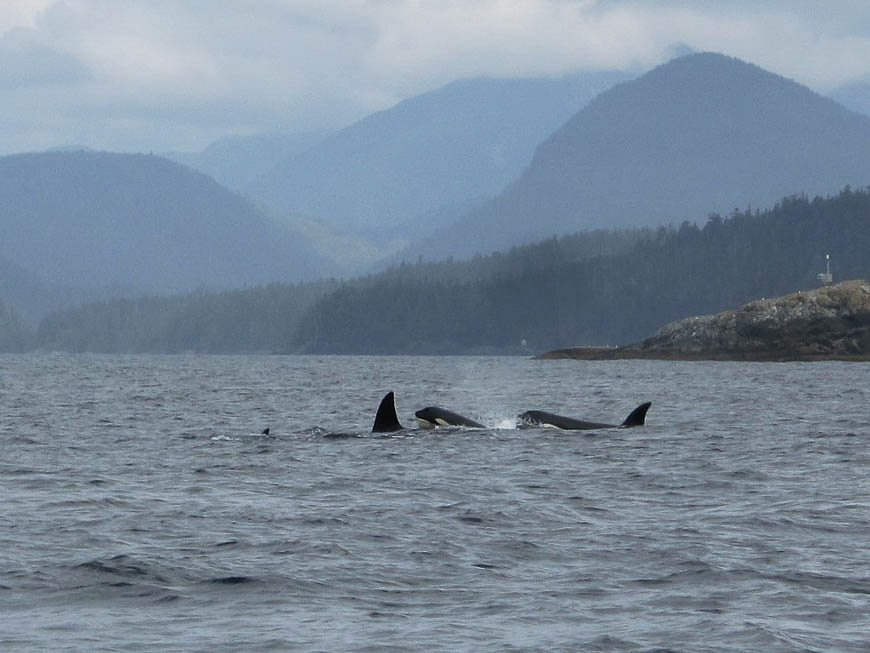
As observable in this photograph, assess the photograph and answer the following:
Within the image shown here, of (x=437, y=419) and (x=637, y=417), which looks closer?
(x=437, y=419)

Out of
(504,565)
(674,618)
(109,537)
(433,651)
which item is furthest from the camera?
(109,537)

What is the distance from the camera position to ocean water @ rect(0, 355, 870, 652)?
57.4 feet

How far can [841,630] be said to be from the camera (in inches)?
686

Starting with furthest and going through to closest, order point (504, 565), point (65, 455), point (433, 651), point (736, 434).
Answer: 1. point (736, 434)
2. point (65, 455)
3. point (504, 565)
4. point (433, 651)

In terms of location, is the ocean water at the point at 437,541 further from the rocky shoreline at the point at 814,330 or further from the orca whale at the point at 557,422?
the rocky shoreline at the point at 814,330

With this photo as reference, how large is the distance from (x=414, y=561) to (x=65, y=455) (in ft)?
69.8

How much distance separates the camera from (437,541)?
78.5 feet

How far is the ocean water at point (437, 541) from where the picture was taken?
57.4ft

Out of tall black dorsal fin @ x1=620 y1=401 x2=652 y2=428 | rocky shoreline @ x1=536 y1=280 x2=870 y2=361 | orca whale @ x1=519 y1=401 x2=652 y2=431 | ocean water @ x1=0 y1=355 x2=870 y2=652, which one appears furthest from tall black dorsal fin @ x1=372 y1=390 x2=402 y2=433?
rocky shoreline @ x1=536 y1=280 x2=870 y2=361

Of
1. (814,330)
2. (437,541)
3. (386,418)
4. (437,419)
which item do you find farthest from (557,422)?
(814,330)

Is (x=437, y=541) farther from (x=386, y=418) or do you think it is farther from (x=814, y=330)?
(x=814, y=330)

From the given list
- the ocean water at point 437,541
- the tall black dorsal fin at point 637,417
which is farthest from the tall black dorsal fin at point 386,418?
the tall black dorsal fin at point 637,417

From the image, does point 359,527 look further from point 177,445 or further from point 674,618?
point 177,445

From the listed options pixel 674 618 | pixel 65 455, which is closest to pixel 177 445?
pixel 65 455
